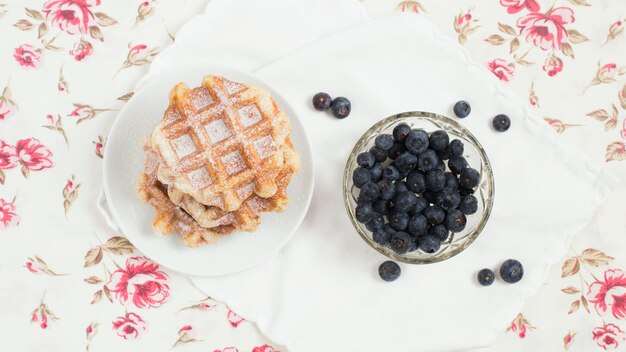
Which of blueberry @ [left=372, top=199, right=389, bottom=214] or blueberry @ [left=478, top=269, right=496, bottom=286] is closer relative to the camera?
blueberry @ [left=372, top=199, right=389, bottom=214]

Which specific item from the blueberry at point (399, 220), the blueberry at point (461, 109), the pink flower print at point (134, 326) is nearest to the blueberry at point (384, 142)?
the blueberry at point (399, 220)

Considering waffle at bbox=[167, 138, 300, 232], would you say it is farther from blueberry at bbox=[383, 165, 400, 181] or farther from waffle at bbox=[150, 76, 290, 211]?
blueberry at bbox=[383, 165, 400, 181]

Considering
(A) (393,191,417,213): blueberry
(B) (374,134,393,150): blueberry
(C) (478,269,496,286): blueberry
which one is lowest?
(C) (478,269,496,286): blueberry

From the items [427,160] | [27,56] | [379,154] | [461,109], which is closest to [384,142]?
[379,154]

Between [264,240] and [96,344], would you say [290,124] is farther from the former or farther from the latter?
[96,344]

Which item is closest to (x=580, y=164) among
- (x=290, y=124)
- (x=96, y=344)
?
(x=290, y=124)

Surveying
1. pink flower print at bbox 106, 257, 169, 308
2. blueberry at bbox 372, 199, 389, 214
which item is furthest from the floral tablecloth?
blueberry at bbox 372, 199, 389, 214

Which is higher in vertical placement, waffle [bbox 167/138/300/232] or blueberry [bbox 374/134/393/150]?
blueberry [bbox 374/134/393/150]

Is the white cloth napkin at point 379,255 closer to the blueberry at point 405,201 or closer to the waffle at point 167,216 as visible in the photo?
the waffle at point 167,216
